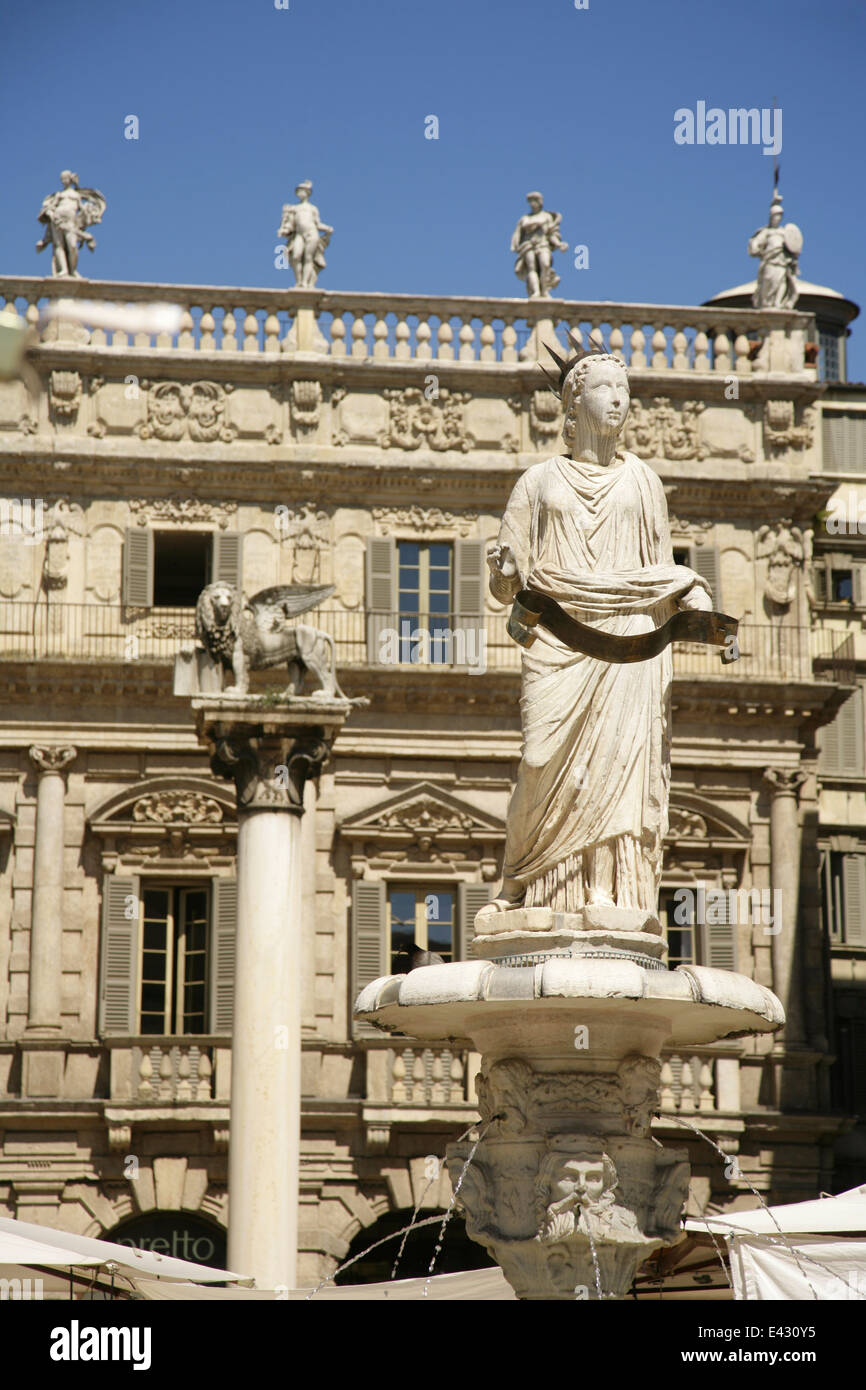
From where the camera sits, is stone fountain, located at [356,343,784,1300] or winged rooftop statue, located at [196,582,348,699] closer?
stone fountain, located at [356,343,784,1300]

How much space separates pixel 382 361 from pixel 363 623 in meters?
4.08

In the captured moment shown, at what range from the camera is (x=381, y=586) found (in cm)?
3203

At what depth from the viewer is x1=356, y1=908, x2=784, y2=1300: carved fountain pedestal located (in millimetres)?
9562

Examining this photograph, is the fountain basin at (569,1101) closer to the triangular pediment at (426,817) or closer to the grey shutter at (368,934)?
the grey shutter at (368,934)

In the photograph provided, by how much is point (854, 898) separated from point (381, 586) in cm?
1018

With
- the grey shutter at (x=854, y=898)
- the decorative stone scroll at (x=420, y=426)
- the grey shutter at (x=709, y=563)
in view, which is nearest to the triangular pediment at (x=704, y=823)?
the grey shutter at (x=709, y=563)

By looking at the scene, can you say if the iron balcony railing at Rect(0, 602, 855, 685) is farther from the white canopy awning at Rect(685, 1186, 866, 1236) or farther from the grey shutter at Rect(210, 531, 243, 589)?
the white canopy awning at Rect(685, 1186, 866, 1236)

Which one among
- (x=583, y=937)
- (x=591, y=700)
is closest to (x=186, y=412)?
(x=591, y=700)

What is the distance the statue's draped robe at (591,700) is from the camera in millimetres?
10234

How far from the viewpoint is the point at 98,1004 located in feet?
99.6

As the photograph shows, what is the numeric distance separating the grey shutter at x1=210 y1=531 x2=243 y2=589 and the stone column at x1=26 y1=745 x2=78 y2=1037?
341cm

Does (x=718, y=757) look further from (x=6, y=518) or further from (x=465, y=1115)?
(x=6, y=518)

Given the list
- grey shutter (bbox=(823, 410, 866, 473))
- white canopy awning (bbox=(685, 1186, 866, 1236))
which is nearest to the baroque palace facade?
grey shutter (bbox=(823, 410, 866, 473))
